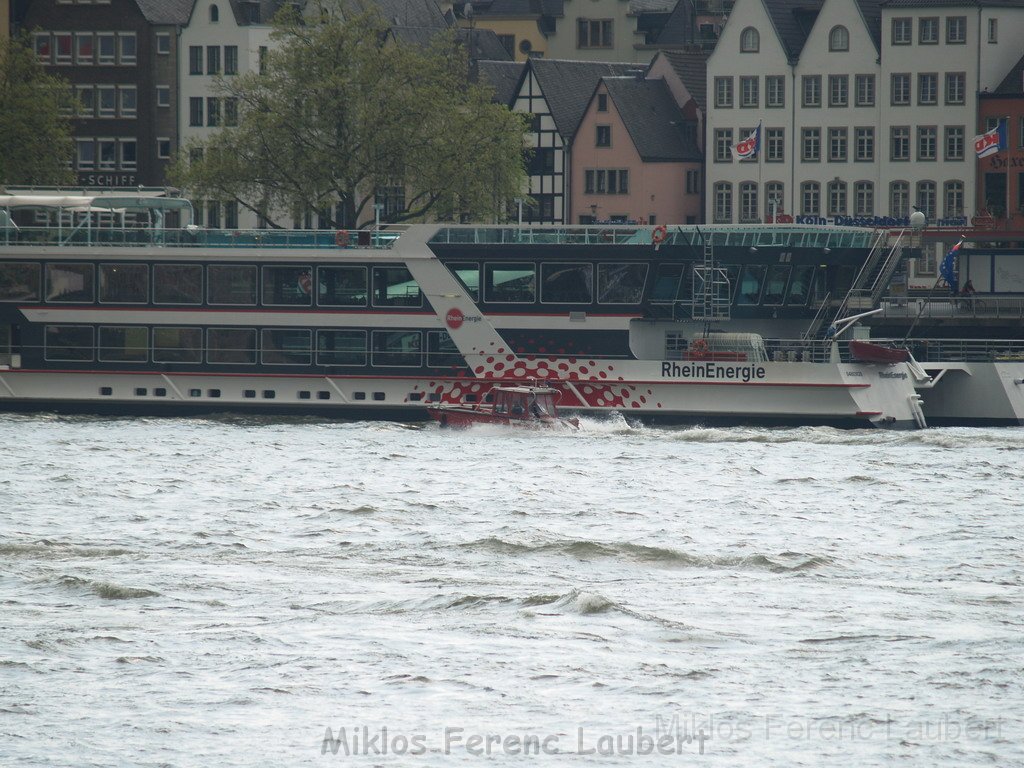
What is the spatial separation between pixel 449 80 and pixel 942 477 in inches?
1352

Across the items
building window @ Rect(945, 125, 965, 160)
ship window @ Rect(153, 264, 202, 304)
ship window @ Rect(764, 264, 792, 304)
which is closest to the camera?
ship window @ Rect(764, 264, 792, 304)

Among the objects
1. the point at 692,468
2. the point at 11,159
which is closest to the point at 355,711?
the point at 692,468

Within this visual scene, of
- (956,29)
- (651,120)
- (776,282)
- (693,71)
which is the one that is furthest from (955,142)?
(776,282)

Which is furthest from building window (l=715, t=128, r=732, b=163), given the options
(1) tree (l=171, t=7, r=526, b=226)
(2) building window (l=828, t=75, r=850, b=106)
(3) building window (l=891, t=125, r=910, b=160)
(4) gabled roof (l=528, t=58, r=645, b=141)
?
(1) tree (l=171, t=7, r=526, b=226)

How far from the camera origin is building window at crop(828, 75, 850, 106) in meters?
82.7

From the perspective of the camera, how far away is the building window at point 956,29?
8044 centimetres

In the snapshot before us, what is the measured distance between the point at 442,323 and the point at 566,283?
321cm

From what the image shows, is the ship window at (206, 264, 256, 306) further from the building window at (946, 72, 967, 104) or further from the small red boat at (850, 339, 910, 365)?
the building window at (946, 72, 967, 104)

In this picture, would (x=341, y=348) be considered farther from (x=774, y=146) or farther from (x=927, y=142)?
(x=927, y=142)

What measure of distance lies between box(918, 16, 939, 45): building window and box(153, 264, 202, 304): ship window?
40.4 metres

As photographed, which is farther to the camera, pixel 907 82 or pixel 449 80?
pixel 907 82

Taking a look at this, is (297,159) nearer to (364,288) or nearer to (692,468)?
(364,288)

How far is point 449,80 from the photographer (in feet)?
231

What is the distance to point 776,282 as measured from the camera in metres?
49.6
